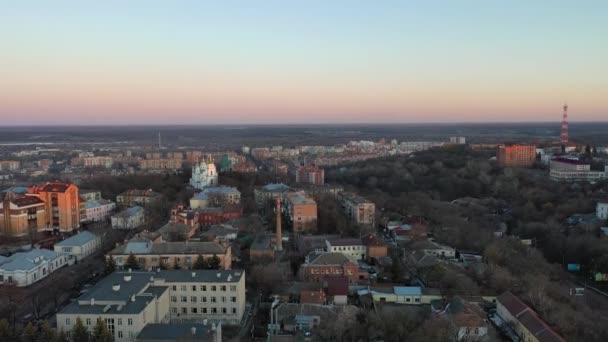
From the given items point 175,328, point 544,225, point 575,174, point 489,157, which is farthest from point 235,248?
point 489,157

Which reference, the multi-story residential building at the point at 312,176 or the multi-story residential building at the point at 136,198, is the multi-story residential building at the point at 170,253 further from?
the multi-story residential building at the point at 312,176

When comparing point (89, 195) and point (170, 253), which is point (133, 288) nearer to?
point (170, 253)

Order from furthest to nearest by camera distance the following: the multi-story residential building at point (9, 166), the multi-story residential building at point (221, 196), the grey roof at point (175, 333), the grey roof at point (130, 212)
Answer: the multi-story residential building at point (9, 166) → the multi-story residential building at point (221, 196) → the grey roof at point (130, 212) → the grey roof at point (175, 333)

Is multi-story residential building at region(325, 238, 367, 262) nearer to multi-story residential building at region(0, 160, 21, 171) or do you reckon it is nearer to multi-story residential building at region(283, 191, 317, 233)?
multi-story residential building at region(283, 191, 317, 233)

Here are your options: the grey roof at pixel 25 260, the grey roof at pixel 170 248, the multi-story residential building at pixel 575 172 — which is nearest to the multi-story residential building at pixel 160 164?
the multi-story residential building at pixel 575 172

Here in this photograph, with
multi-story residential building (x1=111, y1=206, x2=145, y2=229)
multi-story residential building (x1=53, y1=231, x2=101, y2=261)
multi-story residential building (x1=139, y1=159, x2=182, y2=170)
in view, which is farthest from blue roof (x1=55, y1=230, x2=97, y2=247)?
multi-story residential building (x1=139, y1=159, x2=182, y2=170)

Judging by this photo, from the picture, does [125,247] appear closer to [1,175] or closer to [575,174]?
[575,174]
